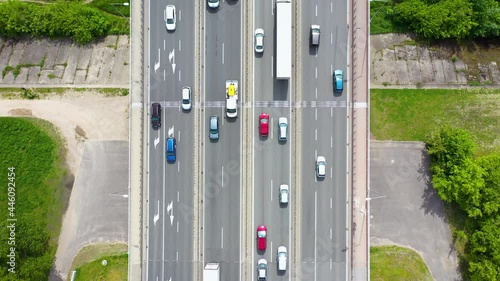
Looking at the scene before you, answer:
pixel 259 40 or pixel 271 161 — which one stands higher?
pixel 259 40

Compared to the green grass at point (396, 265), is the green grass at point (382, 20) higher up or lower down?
higher up

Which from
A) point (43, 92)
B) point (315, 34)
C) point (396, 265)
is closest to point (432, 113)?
point (315, 34)

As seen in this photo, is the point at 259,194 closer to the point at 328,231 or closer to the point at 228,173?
the point at 228,173

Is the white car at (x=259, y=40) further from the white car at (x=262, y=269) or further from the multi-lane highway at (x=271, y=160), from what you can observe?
the white car at (x=262, y=269)

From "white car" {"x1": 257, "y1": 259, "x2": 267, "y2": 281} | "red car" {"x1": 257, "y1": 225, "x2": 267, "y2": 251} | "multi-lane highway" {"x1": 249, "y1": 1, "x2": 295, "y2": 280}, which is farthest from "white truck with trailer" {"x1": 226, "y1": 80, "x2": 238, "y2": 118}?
"white car" {"x1": 257, "y1": 259, "x2": 267, "y2": 281}

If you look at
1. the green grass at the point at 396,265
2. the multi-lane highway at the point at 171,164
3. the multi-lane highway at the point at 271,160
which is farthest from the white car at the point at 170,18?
the green grass at the point at 396,265

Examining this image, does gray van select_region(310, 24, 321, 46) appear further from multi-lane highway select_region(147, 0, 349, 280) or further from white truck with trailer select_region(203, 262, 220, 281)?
white truck with trailer select_region(203, 262, 220, 281)

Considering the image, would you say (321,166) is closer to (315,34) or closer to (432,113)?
(315,34)
